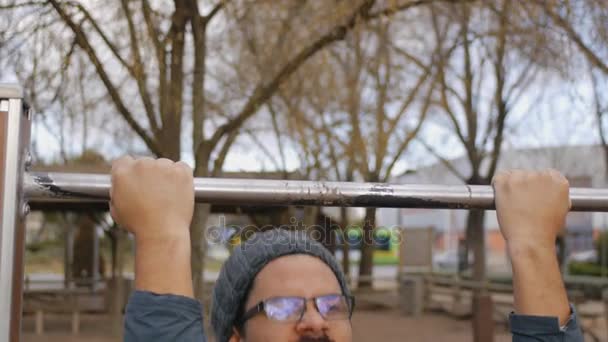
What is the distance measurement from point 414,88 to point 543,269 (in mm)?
11613

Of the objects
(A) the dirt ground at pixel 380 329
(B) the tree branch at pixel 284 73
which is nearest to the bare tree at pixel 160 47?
(B) the tree branch at pixel 284 73

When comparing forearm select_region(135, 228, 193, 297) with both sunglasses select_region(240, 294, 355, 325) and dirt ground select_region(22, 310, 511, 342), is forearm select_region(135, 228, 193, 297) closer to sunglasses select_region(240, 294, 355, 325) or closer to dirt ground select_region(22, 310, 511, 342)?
sunglasses select_region(240, 294, 355, 325)

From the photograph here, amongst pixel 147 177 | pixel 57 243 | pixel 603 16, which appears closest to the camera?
pixel 147 177

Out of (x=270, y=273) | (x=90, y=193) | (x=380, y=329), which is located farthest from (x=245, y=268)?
(x=380, y=329)

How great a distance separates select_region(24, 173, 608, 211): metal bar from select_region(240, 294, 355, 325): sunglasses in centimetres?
17

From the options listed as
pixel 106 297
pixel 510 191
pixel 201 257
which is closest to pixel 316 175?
pixel 106 297

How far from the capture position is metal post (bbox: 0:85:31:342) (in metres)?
0.96

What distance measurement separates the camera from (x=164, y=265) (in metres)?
0.91

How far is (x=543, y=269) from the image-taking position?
3.46 feet

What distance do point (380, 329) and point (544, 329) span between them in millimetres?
11779

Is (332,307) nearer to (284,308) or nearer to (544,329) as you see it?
(284,308)

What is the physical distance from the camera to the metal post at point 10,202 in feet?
3.16

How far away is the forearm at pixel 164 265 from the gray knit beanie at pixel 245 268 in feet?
0.38

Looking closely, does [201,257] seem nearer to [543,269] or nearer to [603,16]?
[603,16]
